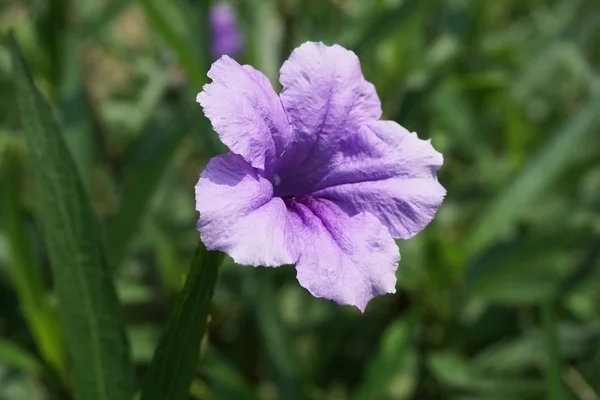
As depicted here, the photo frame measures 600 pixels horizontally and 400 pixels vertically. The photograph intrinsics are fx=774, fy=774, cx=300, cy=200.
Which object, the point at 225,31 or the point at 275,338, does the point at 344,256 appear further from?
the point at 225,31

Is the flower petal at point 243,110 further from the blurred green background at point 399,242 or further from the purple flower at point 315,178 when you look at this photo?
the blurred green background at point 399,242

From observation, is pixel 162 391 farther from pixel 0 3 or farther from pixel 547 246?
pixel 0 3

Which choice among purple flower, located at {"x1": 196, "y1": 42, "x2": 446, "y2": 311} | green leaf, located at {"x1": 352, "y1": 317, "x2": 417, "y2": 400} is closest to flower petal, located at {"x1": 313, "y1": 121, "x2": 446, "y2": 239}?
purple flower, located at {"x1": 196, "y1": 42, "x2": 446, "y2": 311}

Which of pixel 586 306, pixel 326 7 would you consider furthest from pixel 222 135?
pixel 326 7

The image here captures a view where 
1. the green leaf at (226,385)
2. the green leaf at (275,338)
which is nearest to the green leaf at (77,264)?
the green leaf at (226,385)

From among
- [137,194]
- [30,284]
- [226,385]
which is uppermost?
[137,194]

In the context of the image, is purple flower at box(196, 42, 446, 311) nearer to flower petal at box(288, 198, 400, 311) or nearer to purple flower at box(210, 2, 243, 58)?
flower petal at box(288, 198, 400, 311)

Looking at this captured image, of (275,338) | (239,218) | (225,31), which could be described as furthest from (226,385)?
(225,31)
